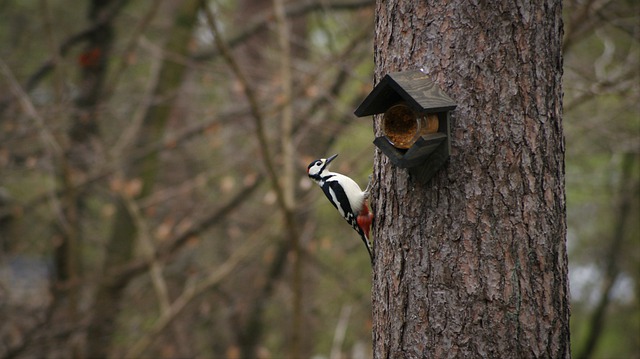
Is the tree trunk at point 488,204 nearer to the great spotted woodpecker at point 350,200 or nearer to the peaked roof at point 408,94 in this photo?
the peaked roof at point 408,94

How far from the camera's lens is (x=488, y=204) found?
8.12ft

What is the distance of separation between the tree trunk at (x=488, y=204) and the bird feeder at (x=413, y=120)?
0.22ft

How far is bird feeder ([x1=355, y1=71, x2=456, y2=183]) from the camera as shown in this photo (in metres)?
2.41

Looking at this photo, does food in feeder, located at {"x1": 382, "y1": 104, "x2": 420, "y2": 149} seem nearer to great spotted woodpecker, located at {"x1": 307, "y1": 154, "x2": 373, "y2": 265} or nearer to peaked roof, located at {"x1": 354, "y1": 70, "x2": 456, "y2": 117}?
peaked roof, located at {"x1": 354, "y1": 70, "x2": 456, "y2": 117}

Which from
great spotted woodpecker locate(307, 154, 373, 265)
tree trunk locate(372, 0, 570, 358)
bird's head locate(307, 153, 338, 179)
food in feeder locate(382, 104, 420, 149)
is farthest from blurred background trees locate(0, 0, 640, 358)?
tree trunk locate(372, 0, 570, 358)

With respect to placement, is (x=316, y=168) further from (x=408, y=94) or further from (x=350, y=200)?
(x=408, y=94)

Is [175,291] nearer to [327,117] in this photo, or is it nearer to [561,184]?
[327,117]

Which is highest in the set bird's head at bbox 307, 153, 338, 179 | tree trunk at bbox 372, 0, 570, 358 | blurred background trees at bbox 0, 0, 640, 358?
blurred background trees at bbox 0, 0, 640, 358

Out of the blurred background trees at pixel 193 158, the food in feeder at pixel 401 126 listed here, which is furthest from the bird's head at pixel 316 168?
the food in feeder at pixel 401 126

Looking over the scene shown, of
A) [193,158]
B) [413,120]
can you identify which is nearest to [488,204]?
[413,120]

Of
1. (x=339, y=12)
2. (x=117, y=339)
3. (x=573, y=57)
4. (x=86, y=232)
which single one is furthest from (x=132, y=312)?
(x=573, y=57)

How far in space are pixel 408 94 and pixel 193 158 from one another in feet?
22.6

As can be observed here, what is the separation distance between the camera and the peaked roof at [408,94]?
238 centimetres

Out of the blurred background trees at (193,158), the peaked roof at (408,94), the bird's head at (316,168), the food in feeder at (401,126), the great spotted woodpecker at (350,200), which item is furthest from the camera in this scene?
the blurred background trees at (193,158)
